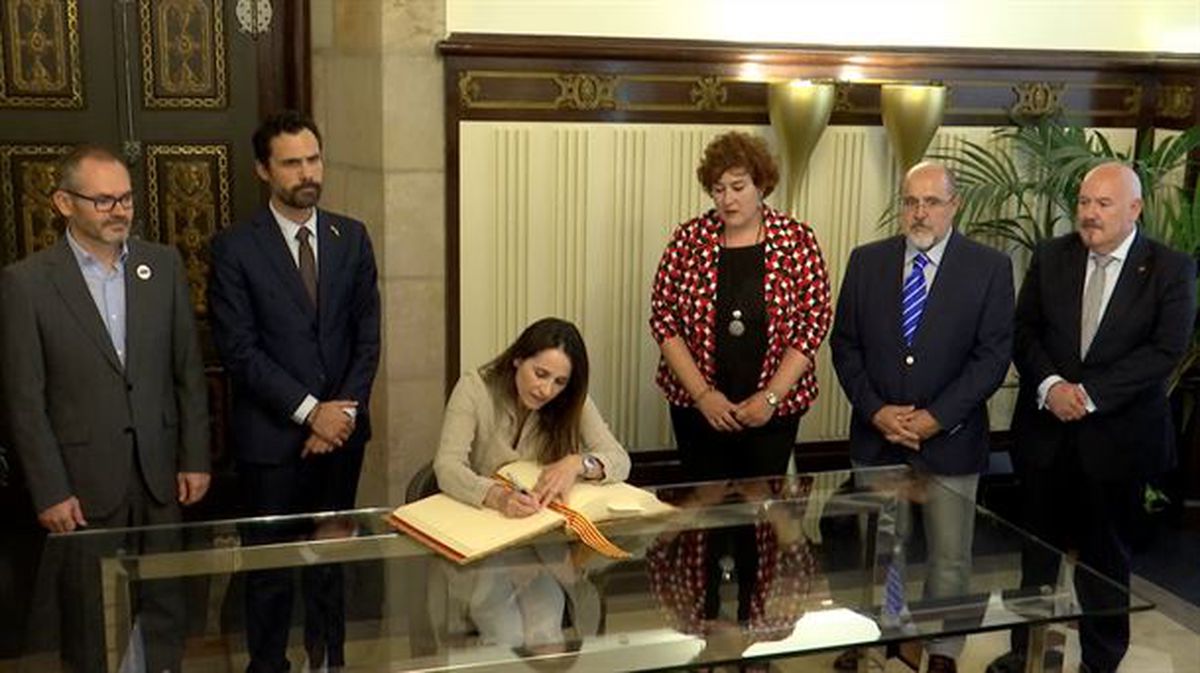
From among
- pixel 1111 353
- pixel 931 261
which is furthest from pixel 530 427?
pixel 1111 353

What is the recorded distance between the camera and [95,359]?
9.42 feet

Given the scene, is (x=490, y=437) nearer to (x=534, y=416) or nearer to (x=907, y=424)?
(x=534, y=416)

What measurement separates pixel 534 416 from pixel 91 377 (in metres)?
0.98

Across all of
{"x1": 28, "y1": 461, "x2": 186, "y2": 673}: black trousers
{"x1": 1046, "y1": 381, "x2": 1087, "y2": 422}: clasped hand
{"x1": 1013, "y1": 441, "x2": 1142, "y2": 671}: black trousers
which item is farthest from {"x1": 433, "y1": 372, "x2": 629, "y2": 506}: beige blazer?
{"x1": 1013, "y1": 441, "x2": 1142, "y2": 671}: black trousers

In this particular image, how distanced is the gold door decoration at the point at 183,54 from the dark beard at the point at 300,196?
1.36m

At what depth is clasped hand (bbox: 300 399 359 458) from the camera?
3.24 m

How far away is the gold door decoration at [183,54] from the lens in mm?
4297

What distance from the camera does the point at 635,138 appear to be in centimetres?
441

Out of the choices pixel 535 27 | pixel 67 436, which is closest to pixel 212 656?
pixel 67 436

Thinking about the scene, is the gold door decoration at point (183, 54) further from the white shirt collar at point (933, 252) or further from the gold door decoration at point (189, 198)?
the white shirt collar at point (933, 252)

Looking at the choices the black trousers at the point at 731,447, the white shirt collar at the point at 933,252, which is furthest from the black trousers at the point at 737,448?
the white shirt collar at the point at 933,252

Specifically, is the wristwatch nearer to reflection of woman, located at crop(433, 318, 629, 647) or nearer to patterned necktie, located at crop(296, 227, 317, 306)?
reflection of woman, located at crop(433, 318, 629, 647)

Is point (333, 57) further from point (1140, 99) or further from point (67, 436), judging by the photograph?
point (1140, 99)

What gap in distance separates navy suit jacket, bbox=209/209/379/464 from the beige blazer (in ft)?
1.87
